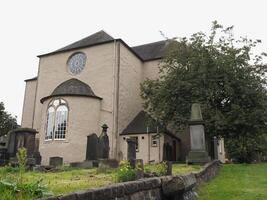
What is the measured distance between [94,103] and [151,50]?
12.1 metres

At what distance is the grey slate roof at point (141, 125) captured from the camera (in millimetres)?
27200

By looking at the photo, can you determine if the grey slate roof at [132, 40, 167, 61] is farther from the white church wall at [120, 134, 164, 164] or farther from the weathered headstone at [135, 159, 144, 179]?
the weathered headstone at [135, 159, 144, 179]

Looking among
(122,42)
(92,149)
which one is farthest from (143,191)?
(122,42)

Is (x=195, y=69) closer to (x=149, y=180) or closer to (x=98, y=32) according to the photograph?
(x=98, y=32)

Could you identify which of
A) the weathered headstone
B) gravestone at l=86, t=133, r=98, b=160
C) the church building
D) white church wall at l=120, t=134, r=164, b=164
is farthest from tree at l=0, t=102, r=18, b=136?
A: the weathered headstone

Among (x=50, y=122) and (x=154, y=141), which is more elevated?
(x=50, y=122)

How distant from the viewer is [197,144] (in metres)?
16.7

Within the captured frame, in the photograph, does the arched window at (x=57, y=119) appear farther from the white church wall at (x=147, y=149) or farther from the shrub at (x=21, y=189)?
the shrub at (x=21, y=189)

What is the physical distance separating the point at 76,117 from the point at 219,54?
42.3ft

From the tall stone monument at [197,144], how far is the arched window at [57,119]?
1408 centimetres

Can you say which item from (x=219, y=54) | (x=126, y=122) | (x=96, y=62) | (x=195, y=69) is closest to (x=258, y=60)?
(x=219, y=54)

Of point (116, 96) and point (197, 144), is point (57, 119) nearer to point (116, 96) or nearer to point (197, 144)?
point (116, 96)

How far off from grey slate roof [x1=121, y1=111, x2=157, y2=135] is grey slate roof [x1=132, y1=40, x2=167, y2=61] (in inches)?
275

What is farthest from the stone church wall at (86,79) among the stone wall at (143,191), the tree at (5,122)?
the stone wall at (143,191)
